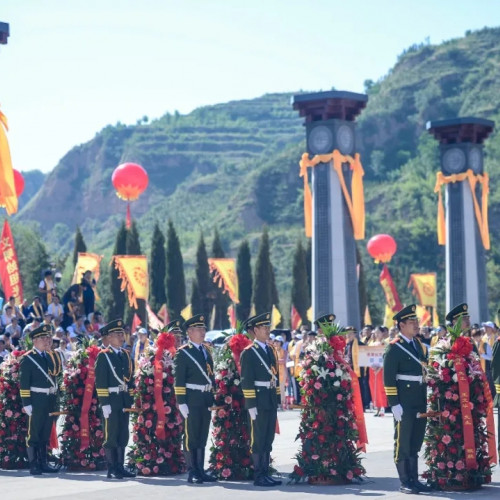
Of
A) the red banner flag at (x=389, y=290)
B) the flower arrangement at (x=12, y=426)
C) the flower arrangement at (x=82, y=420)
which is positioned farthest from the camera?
the red banner flag at (x=389, y=290)

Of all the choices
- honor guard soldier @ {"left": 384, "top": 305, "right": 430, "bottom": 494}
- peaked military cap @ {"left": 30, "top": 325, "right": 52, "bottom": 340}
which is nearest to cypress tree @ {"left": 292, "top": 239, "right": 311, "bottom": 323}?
peaked military cap @ {"left": 30, "top": 325, "right": 52, "bottom": 340}

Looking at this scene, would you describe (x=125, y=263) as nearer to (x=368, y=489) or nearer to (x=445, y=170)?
(x=445, y=170)

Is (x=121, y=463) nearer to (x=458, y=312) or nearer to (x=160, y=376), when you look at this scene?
(x=160, y=376)

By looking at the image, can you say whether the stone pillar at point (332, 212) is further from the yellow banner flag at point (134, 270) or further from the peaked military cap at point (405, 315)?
the peaked military cap at point (405, 315)

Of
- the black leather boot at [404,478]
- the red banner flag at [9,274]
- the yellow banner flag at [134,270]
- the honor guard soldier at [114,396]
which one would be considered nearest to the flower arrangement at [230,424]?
the honor guard soldier at [114,396]

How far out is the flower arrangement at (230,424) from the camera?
12680 millimetres

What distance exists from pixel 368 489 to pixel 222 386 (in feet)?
7.15

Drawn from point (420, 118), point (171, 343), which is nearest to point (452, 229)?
point (171, 343)

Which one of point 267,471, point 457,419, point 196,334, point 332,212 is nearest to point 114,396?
point 196,334

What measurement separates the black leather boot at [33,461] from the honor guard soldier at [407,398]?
454 cm

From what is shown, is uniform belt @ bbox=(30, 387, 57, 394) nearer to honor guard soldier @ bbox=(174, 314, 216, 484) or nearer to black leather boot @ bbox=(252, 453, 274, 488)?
honor guard soldier @ bbox=(174, 314, 216, 484)

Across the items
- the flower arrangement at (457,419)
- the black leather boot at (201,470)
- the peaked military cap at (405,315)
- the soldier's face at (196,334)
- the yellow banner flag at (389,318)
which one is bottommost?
the black leather boot at (201,470)

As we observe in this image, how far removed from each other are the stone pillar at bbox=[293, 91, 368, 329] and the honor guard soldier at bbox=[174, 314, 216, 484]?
15.1m

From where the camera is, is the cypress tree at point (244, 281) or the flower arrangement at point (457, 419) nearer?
the flower arrangement at point (457, 419)
